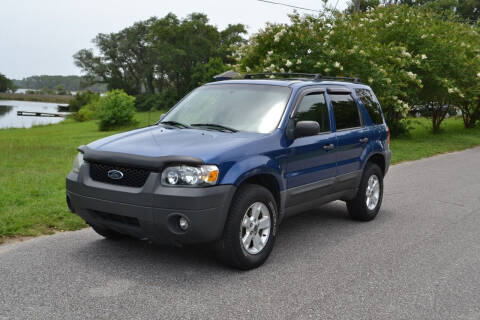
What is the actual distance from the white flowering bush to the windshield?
1034 cm

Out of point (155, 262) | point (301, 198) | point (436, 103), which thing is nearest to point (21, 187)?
point (155, 262)

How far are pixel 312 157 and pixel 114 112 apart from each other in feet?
98.6

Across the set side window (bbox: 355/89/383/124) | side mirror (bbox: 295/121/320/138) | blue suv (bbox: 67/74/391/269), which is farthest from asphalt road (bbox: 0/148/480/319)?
side window (bbox: 355/89/383/124)

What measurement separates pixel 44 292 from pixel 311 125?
9.63ft

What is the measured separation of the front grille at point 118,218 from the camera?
461 cm

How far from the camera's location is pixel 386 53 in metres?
18.8

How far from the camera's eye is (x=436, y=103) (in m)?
23.7

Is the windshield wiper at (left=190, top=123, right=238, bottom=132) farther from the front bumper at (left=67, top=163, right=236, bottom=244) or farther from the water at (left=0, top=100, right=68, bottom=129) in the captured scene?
the water at (left=0, top=100, right=68, bottom=129)

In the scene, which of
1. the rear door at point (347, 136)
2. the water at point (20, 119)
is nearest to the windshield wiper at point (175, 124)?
the rear door at point (347, 136)

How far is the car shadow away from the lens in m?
4.82

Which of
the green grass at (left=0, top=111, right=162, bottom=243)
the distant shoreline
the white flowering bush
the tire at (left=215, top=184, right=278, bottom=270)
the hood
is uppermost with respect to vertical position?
the white flowering bush

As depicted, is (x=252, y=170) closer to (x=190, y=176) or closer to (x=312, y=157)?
(x=190, y=176)

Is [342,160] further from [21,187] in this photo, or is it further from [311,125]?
[21,187]

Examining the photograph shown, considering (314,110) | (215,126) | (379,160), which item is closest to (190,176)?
(215,126)
